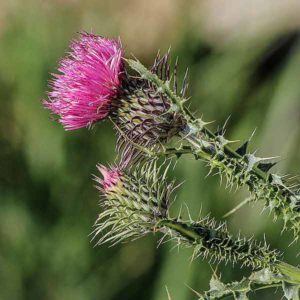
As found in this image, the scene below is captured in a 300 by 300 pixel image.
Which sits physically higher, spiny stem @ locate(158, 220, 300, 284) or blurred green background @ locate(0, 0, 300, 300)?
spiny stem @ locate(158, 220, 300, 284)

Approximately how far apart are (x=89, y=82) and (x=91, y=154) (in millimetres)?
2741

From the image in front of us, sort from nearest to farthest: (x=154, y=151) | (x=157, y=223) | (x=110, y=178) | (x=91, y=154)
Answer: (x=157, y=223), (x=154, y=151), (x=110, y=178), (x=91, y=154)

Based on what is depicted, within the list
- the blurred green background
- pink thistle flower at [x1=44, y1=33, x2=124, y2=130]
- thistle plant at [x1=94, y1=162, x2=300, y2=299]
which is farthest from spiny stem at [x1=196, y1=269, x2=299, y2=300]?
the blurred green background

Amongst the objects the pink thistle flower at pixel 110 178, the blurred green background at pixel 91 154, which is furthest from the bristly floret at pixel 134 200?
the blurred green background at pixel 91 154

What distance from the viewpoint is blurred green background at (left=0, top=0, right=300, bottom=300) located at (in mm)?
4336

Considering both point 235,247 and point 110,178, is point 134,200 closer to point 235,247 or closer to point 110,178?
point 110,178

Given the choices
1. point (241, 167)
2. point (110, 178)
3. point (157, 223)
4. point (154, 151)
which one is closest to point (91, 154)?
point (110, 178)

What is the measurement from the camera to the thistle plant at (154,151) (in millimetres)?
1824

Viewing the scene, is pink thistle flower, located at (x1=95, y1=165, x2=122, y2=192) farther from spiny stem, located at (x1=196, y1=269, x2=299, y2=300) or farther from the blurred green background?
the blurred green background

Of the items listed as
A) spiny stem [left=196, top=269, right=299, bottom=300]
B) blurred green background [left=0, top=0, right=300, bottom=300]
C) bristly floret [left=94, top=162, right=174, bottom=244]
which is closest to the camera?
spiny stem [left=196, top=269, right=299, bottom=300]

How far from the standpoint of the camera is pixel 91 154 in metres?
4.75

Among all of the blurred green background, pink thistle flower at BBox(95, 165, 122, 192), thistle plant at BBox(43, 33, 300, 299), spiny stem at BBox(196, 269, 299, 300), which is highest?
thistle plant at BBox(43, 33, 300, 299)

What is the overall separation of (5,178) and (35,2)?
1119 millimetres

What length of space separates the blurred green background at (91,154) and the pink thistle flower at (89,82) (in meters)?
2.10
